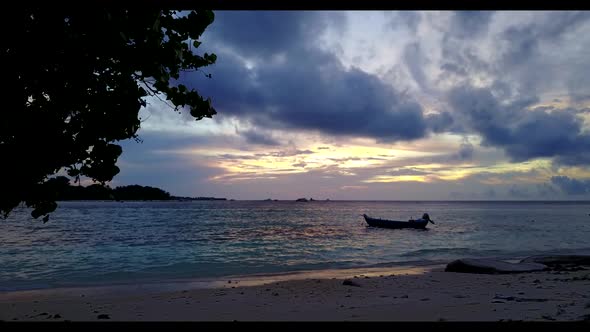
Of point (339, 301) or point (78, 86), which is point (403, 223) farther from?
point (78, 86)

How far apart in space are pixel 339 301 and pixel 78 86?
8.28 metres

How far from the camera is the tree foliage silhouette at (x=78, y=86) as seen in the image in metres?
3.19

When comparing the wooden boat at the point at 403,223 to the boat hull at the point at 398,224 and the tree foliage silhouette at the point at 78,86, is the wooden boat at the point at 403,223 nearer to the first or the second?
the boat hull at the point at 398,224

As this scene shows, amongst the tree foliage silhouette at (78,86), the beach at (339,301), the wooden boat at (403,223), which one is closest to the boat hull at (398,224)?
the wooden boat at (403,223)

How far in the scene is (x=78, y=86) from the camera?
139 inches

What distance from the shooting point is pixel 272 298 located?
36.5ft

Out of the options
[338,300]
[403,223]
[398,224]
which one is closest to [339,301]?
[338,300]

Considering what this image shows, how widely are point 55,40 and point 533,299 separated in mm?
10271

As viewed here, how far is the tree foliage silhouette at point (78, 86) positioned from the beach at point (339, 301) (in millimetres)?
5372
